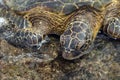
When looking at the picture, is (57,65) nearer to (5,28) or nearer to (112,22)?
(112,22)

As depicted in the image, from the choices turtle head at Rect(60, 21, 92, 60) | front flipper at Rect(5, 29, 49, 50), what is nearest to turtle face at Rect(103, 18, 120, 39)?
turtle head at Rect(60, 21, 92, 60)

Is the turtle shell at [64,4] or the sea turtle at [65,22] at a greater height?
the turtle shell at [64,4]

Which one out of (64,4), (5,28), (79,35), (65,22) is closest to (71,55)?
(79,35)

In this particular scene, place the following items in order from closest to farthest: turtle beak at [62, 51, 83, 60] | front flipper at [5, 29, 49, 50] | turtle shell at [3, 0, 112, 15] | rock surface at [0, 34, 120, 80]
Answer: rock surface at [0, 34, 120, 80] → turtle beak at [62, 51, 83, 60] → front flipper at [5, 29, 49, 50] → turtle shell at [3, 0, 112, 15]

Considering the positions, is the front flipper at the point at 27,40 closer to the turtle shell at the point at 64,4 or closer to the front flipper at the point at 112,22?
the turtle shell at the point at 64,4

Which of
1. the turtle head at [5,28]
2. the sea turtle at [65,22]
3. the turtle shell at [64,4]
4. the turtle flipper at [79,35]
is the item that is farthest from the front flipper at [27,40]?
the turtle shell at [64,4]

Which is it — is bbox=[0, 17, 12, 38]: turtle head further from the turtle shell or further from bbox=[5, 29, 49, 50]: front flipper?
the turtle shell
